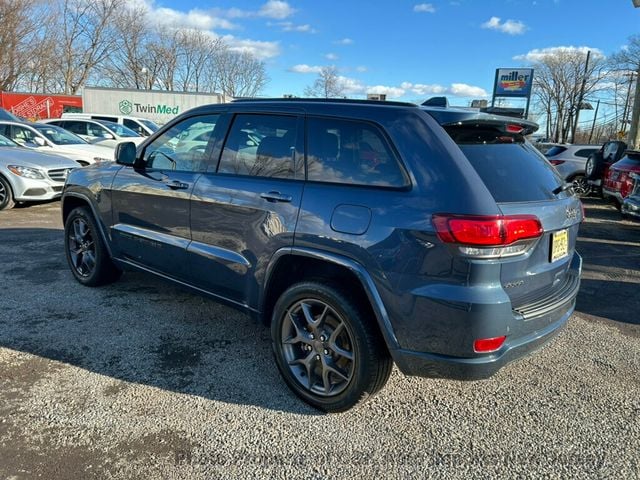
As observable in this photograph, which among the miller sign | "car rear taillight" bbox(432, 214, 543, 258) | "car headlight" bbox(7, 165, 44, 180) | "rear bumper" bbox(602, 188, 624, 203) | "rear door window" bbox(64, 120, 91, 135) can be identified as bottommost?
"rear bumper" bbox(602, 188, 624, 203)

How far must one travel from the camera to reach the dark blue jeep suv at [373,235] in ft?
7.48

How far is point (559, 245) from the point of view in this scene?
268 cm

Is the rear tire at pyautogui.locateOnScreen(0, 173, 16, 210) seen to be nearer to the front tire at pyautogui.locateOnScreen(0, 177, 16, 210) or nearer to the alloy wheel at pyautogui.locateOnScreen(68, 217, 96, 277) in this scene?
the front tire at pyautogui.locateOnScreen(0, 177, 16, 210)

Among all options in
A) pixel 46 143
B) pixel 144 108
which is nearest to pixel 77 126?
pixel 46 143

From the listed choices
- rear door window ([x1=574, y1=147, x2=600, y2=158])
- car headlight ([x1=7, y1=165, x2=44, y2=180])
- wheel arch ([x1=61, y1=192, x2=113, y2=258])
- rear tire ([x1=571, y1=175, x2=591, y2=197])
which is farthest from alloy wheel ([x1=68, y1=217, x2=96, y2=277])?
rear door window ([x1=574, y1=147, x2=600, y2=158])

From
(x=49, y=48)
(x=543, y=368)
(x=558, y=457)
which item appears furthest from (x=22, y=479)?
(x=49, y=48)

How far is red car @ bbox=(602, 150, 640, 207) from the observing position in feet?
27.9

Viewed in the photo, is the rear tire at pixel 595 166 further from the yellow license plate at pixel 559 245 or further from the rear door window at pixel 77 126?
the rear door window at pixel 77 126

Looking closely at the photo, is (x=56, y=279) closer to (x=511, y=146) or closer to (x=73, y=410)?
(x=73, y=410)

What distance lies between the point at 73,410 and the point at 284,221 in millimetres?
1658

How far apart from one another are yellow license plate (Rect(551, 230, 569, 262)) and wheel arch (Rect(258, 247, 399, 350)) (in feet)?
3.33

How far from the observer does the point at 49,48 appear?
49125mm

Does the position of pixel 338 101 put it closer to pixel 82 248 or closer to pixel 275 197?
pixel 275 197

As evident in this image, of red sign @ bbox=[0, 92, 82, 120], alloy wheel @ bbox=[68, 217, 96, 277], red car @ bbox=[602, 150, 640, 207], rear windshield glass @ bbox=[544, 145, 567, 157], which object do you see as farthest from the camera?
red sign @ bbox=[0, 92, 82, 120]
